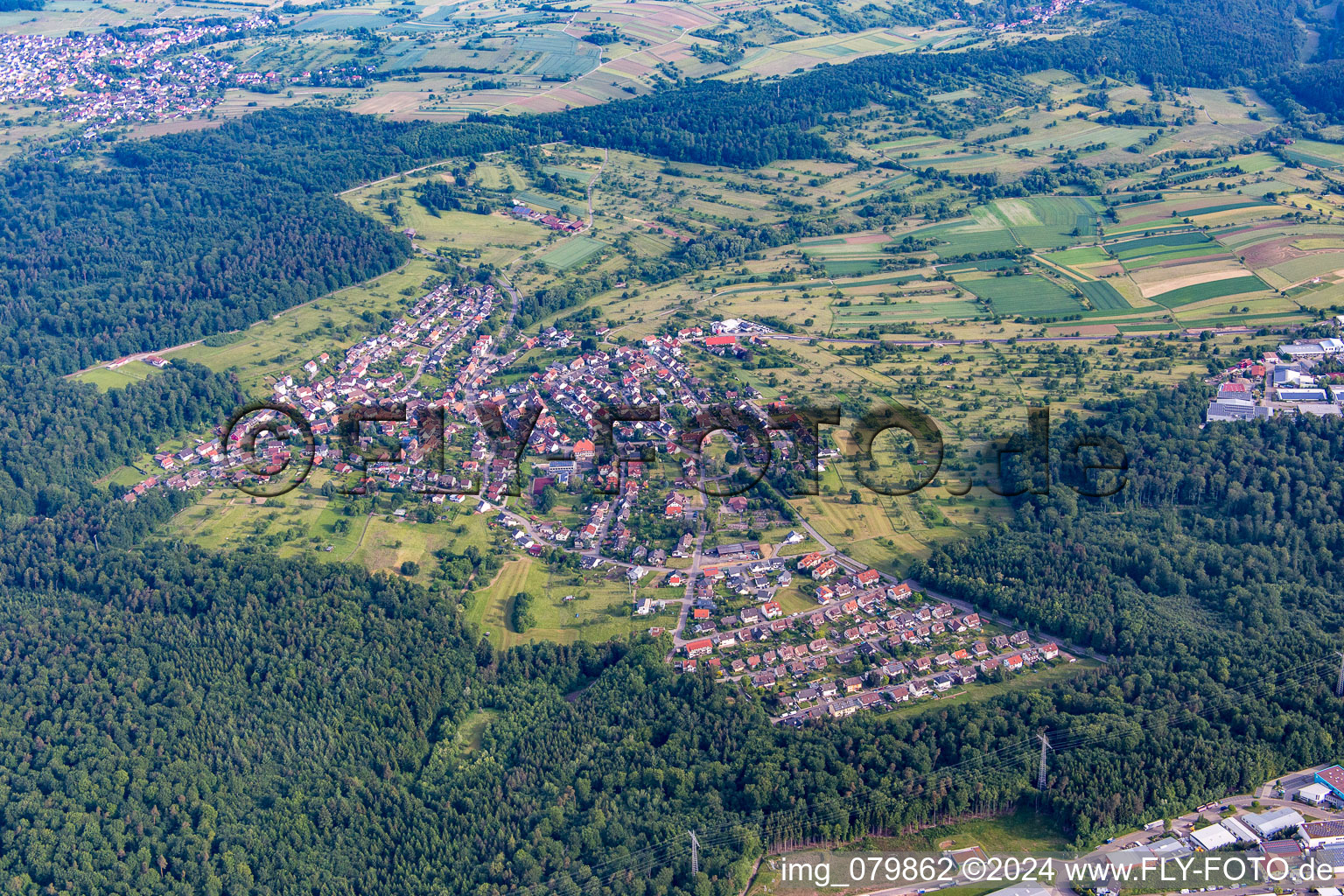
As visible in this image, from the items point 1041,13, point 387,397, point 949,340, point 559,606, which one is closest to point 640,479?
point 559,606

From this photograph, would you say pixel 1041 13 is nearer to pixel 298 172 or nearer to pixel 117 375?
pixel 298 172

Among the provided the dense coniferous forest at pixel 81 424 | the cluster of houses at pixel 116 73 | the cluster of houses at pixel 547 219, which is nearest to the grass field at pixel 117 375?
the dense coniferous forest at pixel 81 424

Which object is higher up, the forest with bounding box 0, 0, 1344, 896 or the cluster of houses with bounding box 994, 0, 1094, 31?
the cluster of houses with bounding box 994, 0, 1094, 31

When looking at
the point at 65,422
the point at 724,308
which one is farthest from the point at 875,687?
the point at 65,422

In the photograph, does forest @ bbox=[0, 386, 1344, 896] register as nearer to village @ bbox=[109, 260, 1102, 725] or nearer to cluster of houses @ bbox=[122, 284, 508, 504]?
village @ bbox=[109, 260, 1102, 725]

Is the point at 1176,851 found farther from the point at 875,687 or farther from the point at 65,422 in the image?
the point at 65,422

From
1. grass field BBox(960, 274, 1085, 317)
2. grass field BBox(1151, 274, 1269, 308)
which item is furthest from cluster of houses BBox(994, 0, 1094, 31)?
grass field BBox(1151, 274, 1269, 308)
